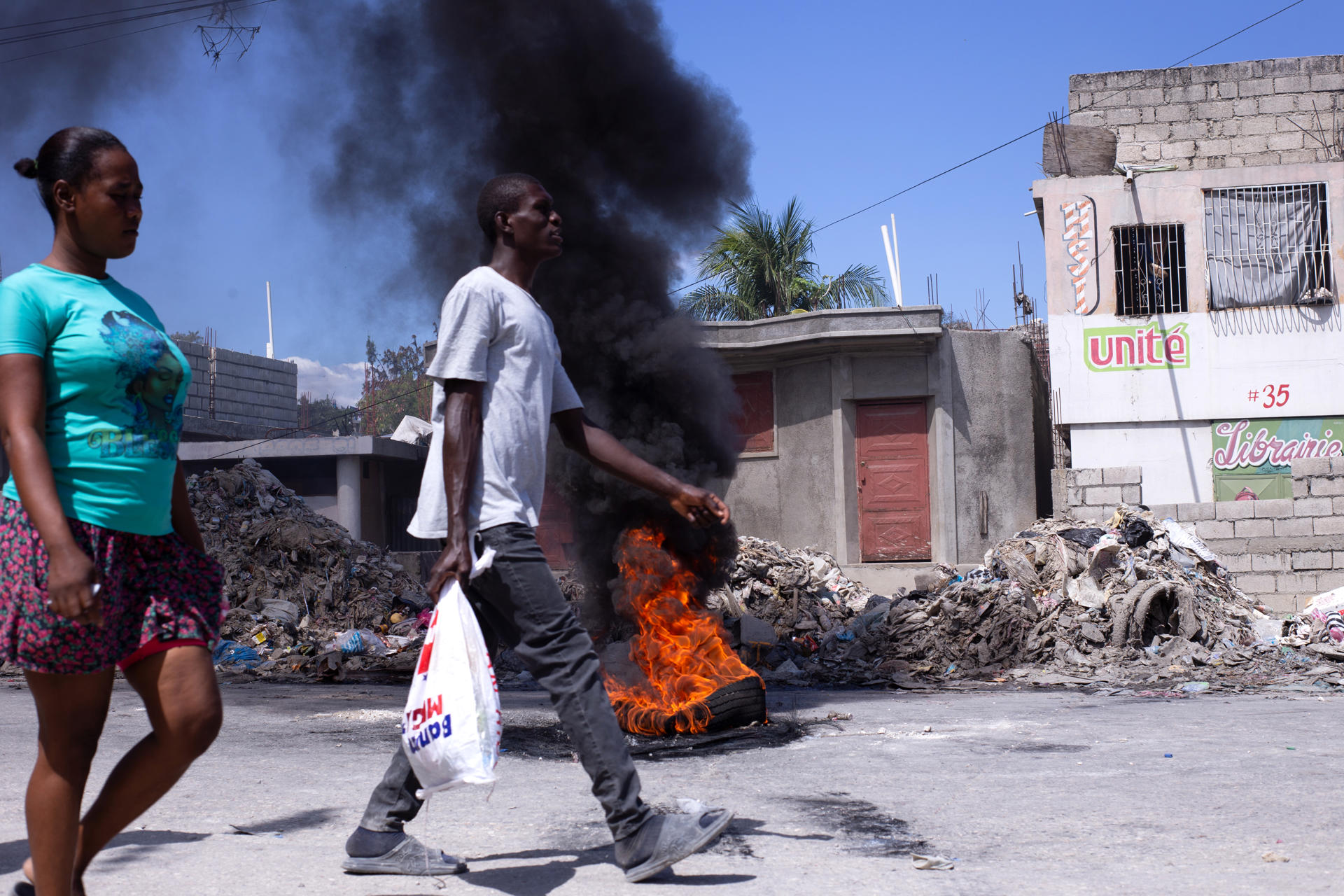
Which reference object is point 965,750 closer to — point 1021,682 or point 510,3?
point 1021,682

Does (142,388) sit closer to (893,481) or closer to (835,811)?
(835,811)

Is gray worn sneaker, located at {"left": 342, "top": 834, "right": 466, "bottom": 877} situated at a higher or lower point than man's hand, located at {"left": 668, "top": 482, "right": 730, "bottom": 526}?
lower

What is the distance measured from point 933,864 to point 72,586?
6.95 ft

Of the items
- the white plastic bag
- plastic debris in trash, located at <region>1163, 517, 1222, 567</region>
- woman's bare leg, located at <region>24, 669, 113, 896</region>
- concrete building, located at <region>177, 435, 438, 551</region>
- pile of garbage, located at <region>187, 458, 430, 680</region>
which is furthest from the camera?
concrete building, located at <region>177, 435, 438, 551</region>

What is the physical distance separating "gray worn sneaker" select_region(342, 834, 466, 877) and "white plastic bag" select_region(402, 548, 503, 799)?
18 cm

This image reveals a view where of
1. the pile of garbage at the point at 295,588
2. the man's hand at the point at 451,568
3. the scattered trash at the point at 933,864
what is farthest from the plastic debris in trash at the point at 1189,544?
the man's hand at the point at 451,568

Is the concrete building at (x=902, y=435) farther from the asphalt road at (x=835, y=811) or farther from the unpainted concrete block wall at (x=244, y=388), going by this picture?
the unpainted concrete block wall at (x=244, y=388)

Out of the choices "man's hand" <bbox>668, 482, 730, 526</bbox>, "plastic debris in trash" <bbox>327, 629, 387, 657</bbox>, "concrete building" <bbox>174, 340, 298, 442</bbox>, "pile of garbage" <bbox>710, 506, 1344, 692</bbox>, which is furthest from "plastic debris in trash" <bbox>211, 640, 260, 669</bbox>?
"concrete building" <bbox>174, 340, 298, 442</bbox>

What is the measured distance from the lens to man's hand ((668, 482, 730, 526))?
3.03 m

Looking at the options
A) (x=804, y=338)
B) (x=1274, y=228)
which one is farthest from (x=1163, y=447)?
(x=804, y=338)

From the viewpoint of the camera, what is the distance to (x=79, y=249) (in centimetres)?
230

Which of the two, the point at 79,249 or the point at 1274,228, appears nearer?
the point at 79,249

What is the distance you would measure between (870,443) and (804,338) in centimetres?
189

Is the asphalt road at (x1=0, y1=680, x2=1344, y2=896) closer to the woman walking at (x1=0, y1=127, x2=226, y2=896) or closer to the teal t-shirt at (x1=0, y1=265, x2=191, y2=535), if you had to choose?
the woman walking at (x1=0, y1=127, x2=226, y2=896)
